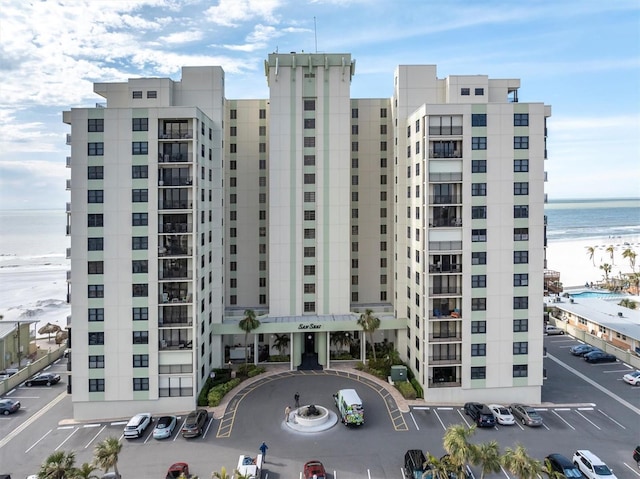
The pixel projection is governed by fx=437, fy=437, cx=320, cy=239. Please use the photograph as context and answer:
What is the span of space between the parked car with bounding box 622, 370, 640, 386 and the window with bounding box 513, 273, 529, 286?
1706 centimetres

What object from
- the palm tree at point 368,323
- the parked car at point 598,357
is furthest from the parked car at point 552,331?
the palm tree at point 368,323

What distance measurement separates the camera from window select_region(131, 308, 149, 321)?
38.3m

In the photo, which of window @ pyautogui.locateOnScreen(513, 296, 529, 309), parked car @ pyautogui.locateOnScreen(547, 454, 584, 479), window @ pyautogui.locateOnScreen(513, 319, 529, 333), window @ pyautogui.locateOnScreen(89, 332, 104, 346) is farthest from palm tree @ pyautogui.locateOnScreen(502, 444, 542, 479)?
window @ pyautogui.locateOnScreen(89, 332, 104, 346)

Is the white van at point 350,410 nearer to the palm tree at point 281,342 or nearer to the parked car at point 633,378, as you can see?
the palm tree at point 281,342

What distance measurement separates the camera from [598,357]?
167ft

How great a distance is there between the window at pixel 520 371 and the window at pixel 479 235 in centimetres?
1207

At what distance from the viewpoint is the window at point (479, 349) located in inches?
1578

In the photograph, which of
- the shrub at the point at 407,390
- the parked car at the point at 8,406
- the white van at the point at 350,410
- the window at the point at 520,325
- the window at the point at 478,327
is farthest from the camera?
the shrub at the point at 407,390

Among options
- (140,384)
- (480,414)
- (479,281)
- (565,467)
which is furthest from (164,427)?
(479,281)

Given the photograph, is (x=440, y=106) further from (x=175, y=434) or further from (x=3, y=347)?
(x=3, y=347)

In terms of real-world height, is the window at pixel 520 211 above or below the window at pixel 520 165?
below

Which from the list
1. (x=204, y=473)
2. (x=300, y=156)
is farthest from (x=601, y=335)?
(x=204, y=473)

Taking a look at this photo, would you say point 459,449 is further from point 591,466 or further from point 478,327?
point 478,327

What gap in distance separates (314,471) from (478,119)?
31679mm
